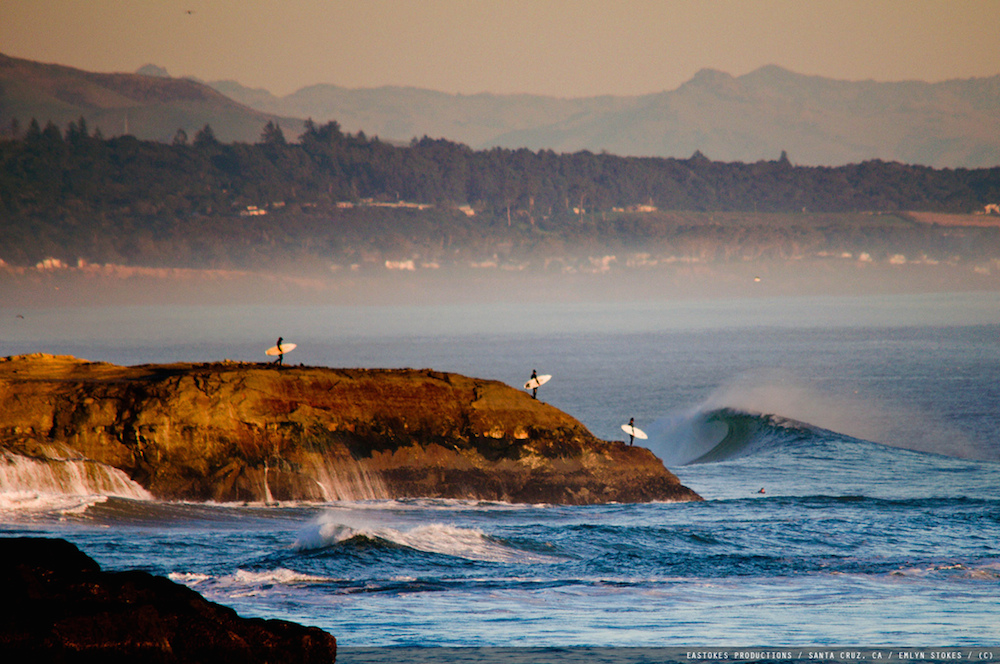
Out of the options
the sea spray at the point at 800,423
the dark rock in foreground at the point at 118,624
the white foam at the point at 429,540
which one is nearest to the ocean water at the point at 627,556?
the white foam at the point at 429,540

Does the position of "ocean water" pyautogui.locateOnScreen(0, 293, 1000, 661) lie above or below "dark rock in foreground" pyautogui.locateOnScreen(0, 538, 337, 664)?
below

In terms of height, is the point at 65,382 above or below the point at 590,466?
above

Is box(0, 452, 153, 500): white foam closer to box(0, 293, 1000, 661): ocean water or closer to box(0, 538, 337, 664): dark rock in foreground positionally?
box(0, 293, 1000, 661): ocean water

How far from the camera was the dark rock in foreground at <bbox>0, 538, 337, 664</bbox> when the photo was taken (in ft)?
27.4

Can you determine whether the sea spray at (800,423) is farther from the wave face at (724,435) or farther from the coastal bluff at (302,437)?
the coastal bluff at (302,437)

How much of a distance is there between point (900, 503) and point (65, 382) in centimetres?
2469

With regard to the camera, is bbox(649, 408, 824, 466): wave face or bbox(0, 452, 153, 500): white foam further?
bbox(649, 408, 824, 466): wave face

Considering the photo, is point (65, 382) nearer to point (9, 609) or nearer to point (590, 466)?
point (590, 466)

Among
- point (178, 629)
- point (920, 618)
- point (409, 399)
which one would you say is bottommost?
point (920, 618)

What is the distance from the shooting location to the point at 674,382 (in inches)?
3871

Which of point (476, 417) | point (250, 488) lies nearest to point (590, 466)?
point (476, 417)

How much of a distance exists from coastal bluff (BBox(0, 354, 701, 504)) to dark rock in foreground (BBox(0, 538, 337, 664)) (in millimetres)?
17881

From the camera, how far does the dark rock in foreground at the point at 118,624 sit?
8352 millimetres

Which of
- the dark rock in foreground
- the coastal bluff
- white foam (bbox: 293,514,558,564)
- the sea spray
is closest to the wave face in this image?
the sea spray
